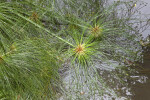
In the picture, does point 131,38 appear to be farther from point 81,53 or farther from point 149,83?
point 81,53

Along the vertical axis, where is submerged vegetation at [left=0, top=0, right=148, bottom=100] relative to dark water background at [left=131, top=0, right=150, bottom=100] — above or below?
above

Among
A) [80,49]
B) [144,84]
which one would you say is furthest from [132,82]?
[80,49]

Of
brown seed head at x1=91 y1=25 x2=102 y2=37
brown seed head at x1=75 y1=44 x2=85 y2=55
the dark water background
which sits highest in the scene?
brown seed head at x1=91 y1=25 x2=102 y2=37

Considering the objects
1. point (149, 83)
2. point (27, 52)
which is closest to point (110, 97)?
point (149, 83)

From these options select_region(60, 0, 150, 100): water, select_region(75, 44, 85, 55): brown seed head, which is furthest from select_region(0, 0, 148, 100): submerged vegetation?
select_region(60, 0, 150, 100): water

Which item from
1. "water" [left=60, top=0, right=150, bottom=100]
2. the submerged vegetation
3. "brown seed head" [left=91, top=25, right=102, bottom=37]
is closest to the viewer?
the submerged vegetation

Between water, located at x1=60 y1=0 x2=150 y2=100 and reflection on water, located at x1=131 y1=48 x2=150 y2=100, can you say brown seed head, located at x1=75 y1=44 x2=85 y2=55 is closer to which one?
water, located at x1=60 y1=0 x2=150 y2=100

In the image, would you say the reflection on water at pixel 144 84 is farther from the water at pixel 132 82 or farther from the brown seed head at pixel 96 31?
the brown seed head at pixel 96 31

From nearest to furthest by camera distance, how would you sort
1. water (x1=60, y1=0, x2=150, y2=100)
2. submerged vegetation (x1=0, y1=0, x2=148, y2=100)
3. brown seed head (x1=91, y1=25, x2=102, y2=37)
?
submerged vegetation (x1=0, y1=0, x2=148, y2=100), brown seed head (x1=91, y1=25, x2=102, y2=37), water (x1=60, y1=0, x2=150, y2=100)

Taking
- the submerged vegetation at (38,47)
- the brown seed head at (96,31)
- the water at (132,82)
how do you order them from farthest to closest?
the water at (132,82) → the brown seed head at (96,31) → the submerged vegetation at (38,47)

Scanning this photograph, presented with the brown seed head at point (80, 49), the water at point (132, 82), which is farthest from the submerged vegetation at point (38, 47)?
the water at point (132, 82)

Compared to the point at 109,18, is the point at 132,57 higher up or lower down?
lower down
